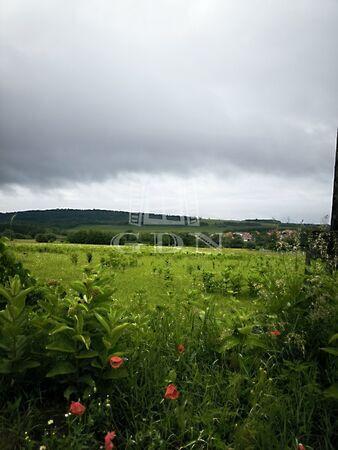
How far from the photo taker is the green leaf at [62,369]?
8.57 ft

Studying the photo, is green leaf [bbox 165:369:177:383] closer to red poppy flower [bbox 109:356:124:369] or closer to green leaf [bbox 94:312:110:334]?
red poppy flower [bbox 109:356:124:369]

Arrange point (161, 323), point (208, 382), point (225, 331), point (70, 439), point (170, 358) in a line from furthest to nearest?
point (161, 323) < point (225, 331) < point (170, 358) < point (208, 382) < point (70, 439)

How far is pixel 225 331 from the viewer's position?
11.8 ft

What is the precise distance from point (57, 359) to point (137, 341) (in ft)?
2.47

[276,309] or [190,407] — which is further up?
[276,309]

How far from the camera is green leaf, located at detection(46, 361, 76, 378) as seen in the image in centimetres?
261

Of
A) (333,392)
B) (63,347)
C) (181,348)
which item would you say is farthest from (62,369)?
(333,392)

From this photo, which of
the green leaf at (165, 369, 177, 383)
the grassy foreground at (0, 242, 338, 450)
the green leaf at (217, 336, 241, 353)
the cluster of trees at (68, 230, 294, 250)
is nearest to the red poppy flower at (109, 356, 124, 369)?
the grassy foreground at (0, 242, 338, 450)

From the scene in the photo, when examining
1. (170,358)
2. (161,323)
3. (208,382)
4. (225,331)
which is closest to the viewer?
(208,382)

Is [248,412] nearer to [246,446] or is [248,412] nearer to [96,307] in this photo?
[246,446]

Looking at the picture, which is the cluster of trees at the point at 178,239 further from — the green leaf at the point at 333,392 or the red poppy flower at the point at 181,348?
the green leaf at the point at 333,392

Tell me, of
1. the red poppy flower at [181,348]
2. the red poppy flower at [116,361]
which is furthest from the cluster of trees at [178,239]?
the red poppy flower at [116,361]

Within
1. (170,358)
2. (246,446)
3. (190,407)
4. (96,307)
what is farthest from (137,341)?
(246,446)

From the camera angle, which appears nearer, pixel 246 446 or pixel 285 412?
pixel 246 446
